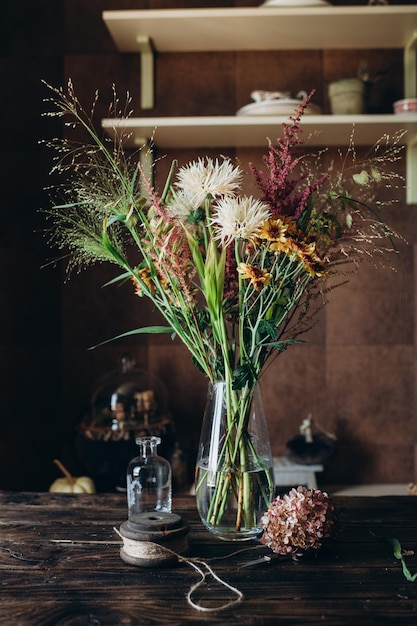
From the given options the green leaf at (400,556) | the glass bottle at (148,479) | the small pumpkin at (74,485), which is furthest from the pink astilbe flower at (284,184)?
the small pumpkin at (74,485)

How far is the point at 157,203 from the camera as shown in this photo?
1.12m

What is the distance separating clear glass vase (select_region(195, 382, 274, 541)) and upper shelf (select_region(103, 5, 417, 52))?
1315mm

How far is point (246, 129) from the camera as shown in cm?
213

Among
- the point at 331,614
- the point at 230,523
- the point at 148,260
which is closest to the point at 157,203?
the point at 148,260

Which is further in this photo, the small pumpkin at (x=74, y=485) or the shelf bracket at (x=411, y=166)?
the shelf bracket at (x=411, y=166)

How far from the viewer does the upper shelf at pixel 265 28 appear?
206 cm

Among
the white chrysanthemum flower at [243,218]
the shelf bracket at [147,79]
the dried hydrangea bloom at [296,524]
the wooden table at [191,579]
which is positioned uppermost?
the shelf bracket at [147,79]

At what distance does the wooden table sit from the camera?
91cm

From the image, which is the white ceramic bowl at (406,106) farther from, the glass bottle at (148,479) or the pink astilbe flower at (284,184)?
the glass bottle at (148,479)

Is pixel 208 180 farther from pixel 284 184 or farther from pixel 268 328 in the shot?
pixel 268 328

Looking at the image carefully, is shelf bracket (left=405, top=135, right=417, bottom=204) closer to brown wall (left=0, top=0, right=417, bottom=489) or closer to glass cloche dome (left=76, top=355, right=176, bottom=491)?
brown wall (left=0, top=0, right=417, bottom=489)

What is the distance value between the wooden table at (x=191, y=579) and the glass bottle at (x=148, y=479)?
7cm

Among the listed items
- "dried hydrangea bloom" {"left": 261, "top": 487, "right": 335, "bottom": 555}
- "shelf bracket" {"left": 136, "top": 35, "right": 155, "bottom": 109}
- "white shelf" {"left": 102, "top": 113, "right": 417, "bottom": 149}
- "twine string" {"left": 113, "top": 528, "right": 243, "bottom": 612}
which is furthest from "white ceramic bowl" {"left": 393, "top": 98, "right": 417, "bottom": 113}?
"twine string" {"left": 113, "top": 528, "right": 243, "bottom": 612}

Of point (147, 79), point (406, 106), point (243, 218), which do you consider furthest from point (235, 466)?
point (147, 79)
